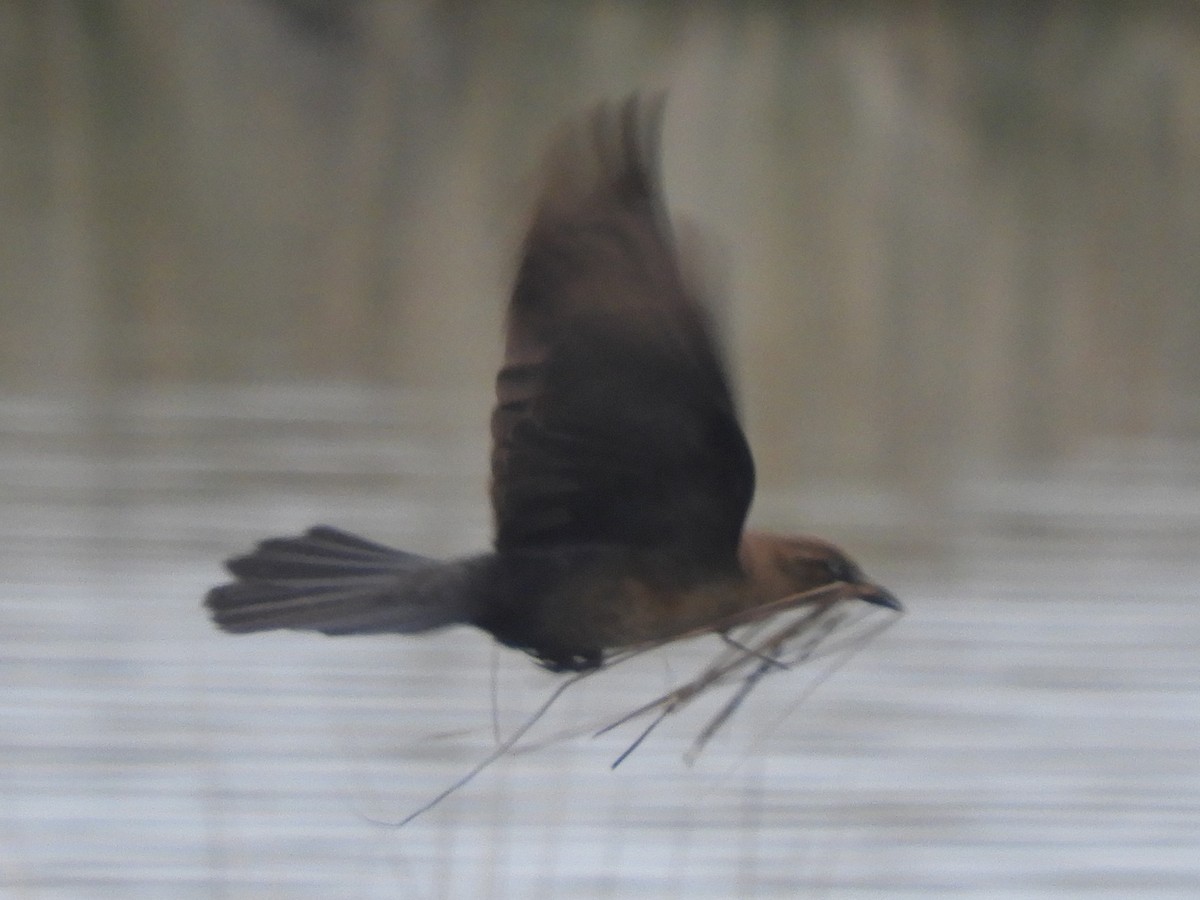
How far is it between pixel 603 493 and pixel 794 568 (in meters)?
0.30

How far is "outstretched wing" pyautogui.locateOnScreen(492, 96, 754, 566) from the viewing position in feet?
12.9

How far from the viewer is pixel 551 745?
19.8 ft

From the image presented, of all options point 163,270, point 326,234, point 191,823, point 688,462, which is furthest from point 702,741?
point 326,234

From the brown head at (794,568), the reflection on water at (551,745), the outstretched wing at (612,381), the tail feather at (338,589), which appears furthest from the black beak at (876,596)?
the tail feather at (338,589)

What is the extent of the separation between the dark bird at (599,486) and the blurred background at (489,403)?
0.12 metres

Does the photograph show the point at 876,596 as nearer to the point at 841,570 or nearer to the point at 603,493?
the point at 841,570

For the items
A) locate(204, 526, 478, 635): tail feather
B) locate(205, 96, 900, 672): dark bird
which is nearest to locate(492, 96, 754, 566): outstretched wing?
locate(205, 96, 900, 672): dark bird

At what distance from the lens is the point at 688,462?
4.14 meters

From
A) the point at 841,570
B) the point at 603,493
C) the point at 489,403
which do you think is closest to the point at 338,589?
the point at 603,493

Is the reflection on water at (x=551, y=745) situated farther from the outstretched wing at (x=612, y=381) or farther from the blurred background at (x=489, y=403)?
the outstretched wing at (x=612, y=381)

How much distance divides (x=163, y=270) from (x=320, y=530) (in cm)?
1144

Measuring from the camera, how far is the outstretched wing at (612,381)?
3945 mm

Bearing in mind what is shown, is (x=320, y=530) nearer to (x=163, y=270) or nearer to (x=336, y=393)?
(x=336, y=393)

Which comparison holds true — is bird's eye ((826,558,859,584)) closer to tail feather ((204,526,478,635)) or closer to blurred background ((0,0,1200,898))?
tail feather ((204,526,478,635))
